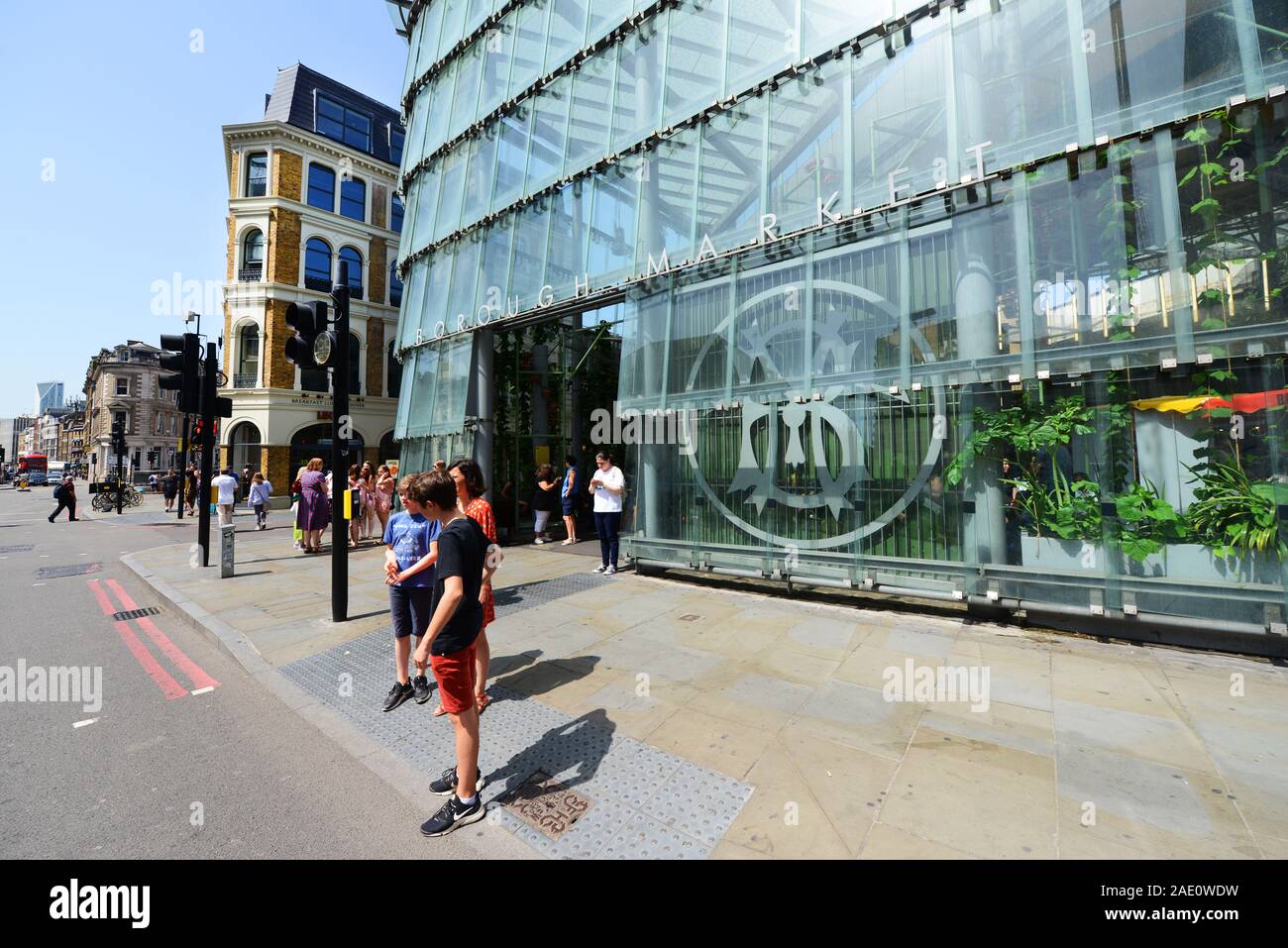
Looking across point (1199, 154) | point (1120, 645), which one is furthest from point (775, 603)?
point (1199, 154)

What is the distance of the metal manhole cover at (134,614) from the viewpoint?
676 cm

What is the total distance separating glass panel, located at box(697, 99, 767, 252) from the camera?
750 cm

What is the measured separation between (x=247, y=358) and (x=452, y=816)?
29.1 m

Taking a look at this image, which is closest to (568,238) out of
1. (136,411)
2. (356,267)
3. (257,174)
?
(356,267)

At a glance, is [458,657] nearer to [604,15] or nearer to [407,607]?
[407,607]

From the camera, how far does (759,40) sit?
771 centimetres

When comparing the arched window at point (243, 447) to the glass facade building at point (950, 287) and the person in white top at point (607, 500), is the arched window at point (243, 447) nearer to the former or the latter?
the glass facade building at point (950, 287)

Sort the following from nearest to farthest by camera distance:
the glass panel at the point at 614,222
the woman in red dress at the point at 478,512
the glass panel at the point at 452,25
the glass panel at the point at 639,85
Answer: the woman in red dress at the point at 478,512
the glass panel at the point at 639,85
the glass panel at the point at 614,222
the glass panel at the point at 452,25

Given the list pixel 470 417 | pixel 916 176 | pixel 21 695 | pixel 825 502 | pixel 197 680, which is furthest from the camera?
pixel 470 417

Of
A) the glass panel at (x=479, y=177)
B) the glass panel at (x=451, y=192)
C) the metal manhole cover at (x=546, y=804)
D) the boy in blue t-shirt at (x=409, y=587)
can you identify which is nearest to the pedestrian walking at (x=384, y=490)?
the glass panel at (x=451, y=192)

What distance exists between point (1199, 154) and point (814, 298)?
361cm

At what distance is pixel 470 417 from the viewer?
38.5 feet

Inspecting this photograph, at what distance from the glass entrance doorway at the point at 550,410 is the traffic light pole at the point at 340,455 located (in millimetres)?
5948
